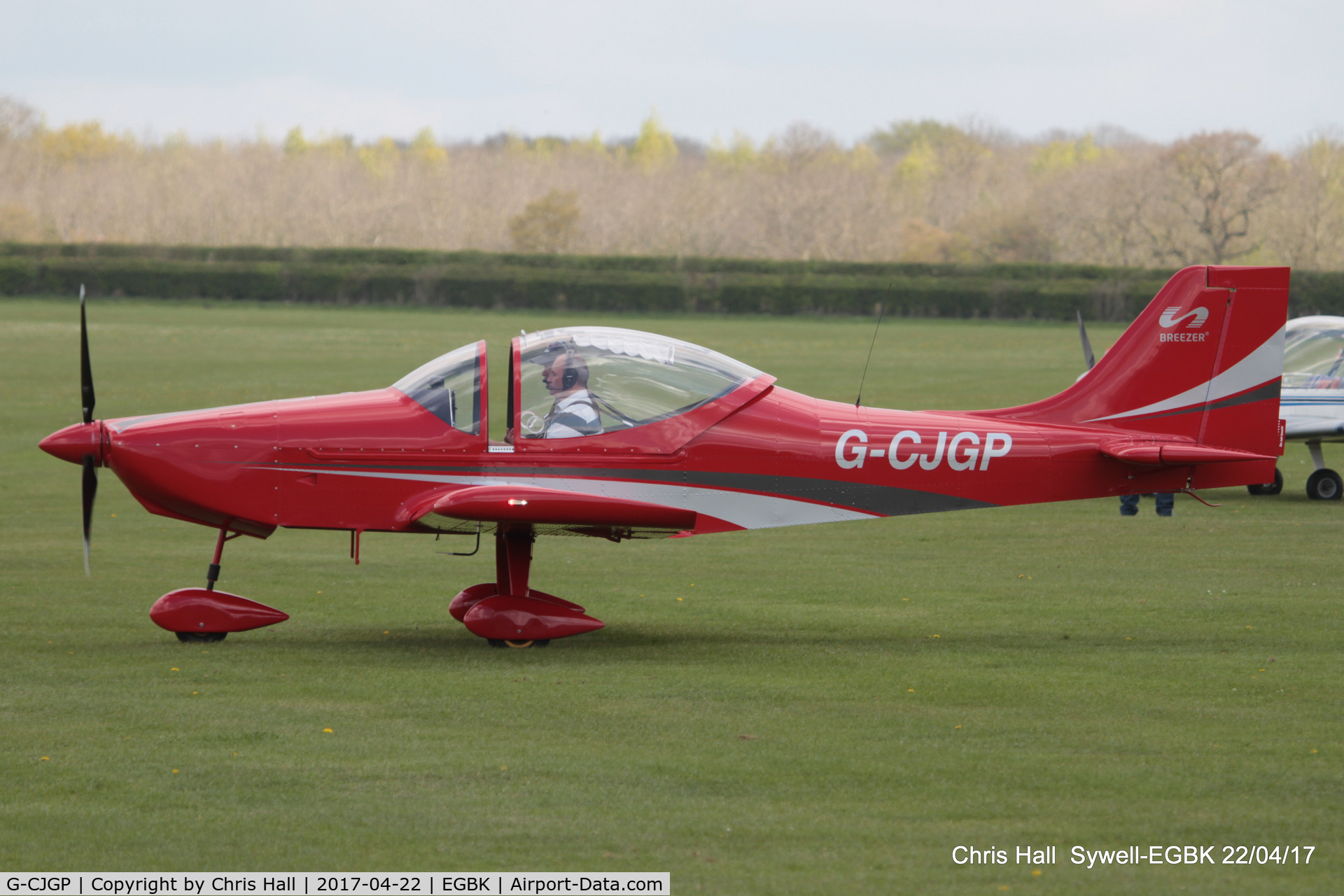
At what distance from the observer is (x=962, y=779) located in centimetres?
644

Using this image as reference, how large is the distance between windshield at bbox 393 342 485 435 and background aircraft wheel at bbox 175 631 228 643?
2105 mm

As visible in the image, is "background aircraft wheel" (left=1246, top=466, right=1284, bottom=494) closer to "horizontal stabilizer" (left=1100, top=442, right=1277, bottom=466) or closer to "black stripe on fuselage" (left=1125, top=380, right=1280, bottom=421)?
"black stripe on fuselage" (left=1125, top=380, right=1280, bottom=421)

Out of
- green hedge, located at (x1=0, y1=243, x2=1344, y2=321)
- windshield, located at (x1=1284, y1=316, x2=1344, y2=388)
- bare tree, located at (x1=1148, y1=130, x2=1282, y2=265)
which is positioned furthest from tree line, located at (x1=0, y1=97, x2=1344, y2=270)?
windshield, located at (x1=1284, y1=316, x2=1344, y2=388)

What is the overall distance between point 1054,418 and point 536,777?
496 cm

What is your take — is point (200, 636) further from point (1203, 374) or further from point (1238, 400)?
point (1238, 400)

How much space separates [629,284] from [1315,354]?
4912 centimetres

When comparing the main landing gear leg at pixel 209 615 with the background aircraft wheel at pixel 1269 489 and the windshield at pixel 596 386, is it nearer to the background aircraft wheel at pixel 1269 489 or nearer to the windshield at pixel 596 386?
the windshield at pixel 596 386

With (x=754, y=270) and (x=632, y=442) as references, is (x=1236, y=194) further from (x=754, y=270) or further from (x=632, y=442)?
(x=632, y=442)

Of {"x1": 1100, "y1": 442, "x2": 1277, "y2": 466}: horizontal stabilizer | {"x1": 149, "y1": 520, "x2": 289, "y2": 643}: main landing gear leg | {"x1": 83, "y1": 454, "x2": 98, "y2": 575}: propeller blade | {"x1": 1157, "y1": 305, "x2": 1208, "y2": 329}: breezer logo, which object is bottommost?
{"x1": 149, "y1": 520, "x2": 289, "y2": 643}: main landing gear leg

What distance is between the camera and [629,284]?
65062mm

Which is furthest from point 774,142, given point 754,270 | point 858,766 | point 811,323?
point 858,766

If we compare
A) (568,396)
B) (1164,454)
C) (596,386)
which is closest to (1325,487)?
(1164,454)

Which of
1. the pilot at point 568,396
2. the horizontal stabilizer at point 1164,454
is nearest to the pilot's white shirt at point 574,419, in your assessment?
the pilot at point 568,396

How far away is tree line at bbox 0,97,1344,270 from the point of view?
87.5m
